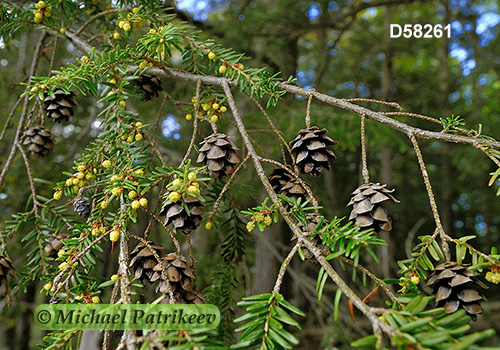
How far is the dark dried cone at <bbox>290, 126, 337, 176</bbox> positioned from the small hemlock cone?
1.13 feet

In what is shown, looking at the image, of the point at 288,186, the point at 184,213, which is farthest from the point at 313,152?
the point at 184,213

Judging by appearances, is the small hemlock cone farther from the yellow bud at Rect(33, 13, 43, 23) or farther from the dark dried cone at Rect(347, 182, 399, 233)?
the yellow bud at Rect(33, 13, 43, 23)

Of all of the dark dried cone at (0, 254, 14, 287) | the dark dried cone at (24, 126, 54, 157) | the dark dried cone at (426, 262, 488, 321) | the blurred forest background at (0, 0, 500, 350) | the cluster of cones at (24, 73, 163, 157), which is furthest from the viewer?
the blurred forest background at (0, 0, 500, 350)

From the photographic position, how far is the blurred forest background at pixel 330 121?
2.27 m

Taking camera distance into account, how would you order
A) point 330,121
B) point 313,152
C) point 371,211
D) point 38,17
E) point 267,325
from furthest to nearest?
point 330,121 → point 38,17 → point 313,152 → point 371,211 → point 267,325

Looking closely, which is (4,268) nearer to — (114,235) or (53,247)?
(53,247)

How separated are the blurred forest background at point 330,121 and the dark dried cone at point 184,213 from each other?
70cm

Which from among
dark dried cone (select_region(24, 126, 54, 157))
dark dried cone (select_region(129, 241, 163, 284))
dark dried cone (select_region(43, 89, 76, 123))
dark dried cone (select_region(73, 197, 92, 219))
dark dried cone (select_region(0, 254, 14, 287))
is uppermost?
dark dried cone (select_region(43, 89, 76, 123))

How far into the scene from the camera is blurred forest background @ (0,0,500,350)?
7.46ft

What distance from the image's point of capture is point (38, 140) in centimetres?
114

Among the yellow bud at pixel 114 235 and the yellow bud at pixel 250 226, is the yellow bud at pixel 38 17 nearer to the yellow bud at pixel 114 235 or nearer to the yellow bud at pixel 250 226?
the yellow bud at pixel 114 235

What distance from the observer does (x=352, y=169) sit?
4.06 m

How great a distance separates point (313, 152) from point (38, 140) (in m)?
0.92

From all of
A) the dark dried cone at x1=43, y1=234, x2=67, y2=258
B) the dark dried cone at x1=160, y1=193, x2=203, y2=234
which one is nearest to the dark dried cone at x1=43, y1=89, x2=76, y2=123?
the dark dried cone at x1=43, y1=234, x2=67, y2=258
